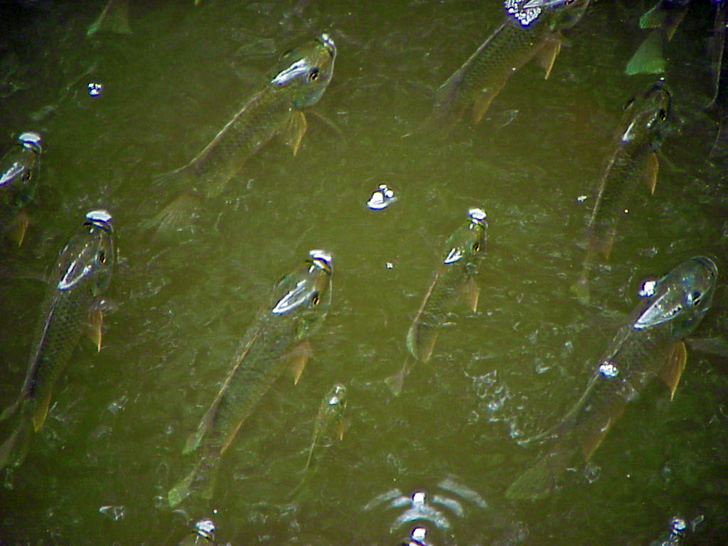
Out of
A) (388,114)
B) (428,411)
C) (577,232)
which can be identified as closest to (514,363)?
(428,411)

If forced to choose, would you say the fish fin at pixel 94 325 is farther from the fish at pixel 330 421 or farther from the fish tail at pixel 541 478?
the fish tail at pixel 541 478

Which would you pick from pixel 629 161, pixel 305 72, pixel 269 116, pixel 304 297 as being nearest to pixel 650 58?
pixel 629 161

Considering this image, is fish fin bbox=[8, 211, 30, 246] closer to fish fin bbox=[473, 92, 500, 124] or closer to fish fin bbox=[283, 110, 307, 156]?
fish fin bbox=[283, 110, 307, 156]

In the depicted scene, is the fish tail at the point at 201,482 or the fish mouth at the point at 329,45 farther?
the fish mouth at the point at 329,45

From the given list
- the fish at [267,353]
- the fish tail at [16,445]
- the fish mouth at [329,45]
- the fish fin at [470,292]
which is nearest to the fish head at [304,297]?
the fish at [267,353]

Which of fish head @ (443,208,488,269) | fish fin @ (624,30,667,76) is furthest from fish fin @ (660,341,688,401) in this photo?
fish fin @ (624,30,667,76)

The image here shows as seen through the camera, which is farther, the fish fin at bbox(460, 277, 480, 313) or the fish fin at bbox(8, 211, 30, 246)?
the fish fin at bbox(8, 211, 30, 246)

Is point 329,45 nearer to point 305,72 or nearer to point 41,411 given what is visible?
point 305,72
